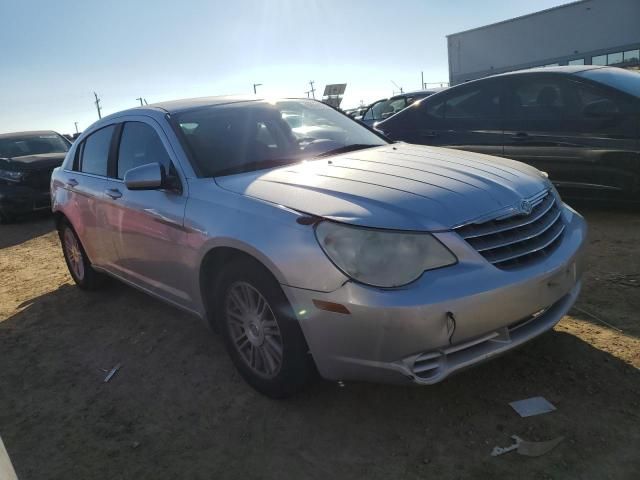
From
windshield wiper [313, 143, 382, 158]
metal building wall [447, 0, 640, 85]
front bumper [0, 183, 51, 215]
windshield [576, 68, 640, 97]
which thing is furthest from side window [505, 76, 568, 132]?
metal building wall [447, 0, 640, 85]

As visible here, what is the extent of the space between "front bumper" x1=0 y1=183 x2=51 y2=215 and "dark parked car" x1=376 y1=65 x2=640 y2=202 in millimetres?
7407

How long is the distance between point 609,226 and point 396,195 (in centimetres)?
355

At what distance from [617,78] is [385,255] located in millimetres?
4385

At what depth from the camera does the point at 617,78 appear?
5.41 meters

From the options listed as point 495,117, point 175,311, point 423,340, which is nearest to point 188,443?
point 423,340

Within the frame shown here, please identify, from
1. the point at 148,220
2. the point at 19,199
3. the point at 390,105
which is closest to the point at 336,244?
the point at 148,220

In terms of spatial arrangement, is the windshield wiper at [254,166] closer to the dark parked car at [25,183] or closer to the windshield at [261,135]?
the windshield at [261,135]

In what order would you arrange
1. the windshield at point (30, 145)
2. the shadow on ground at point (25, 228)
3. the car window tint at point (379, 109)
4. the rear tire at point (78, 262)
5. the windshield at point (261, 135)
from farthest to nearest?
the car window tint at point (379, 109)
the windshield at point (30, 145)
the shadow on ground at point (25, 228)
the rear tire at point (78, 262)
the windshield at point (261, 135)

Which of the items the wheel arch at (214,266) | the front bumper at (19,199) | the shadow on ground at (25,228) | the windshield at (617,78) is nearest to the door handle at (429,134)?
the windshield at (617,78)

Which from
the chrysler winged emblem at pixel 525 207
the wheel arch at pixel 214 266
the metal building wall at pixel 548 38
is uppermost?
the metal building wall at pixel 548 38

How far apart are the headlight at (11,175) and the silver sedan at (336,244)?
284 inches

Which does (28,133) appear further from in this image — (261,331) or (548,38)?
(548,38)

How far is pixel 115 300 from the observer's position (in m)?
4.95

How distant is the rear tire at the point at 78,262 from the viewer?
5000 millimetres
